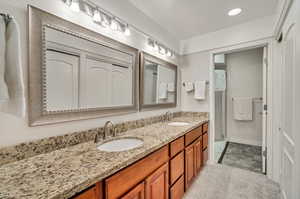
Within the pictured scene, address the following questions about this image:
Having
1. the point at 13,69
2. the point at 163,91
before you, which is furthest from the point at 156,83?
the point at 13,69

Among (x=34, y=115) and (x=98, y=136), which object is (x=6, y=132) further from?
(x=98, y=136)

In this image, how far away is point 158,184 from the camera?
121cm

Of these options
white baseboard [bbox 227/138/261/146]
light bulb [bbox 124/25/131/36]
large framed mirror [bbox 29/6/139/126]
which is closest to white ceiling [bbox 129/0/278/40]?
light bulb [bbox 124/25/131/36]

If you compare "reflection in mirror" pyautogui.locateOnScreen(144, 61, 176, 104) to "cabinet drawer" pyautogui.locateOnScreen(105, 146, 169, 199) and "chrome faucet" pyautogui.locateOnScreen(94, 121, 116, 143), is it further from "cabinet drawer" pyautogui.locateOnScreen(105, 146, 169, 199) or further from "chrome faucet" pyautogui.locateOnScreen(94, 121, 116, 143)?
"cabinet drawer" pyautogui.locateOnScreen(105, 146, 169, 199)

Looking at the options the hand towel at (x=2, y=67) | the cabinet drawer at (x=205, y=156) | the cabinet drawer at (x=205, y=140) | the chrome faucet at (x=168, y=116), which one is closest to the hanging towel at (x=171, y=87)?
the chrome faucet at (x=168, y=116)

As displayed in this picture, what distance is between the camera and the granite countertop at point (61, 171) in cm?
58

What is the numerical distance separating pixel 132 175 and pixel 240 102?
11.6 ft

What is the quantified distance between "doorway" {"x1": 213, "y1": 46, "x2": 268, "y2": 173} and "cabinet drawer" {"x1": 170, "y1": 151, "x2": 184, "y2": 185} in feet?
6.03

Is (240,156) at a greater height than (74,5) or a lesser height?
lesser

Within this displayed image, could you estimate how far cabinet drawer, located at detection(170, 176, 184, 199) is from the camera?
1444 millimetres

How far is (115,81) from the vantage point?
156cm

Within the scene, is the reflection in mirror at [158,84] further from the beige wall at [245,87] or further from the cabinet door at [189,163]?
the beige wall at [245,87]

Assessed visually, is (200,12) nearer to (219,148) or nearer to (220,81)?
(220,81)

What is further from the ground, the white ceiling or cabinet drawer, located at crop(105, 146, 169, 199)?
the white ceiling
